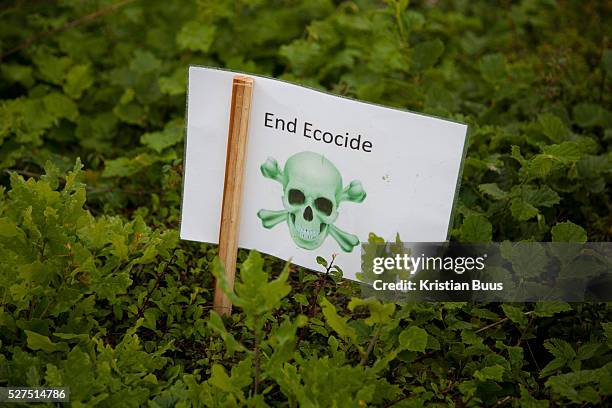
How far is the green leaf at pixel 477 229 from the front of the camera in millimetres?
2072

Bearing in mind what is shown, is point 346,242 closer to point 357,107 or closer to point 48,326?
point 357,107

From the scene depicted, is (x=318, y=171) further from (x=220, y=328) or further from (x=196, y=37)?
(x=196, y=37)

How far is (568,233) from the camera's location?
6.51ft

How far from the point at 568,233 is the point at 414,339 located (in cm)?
58

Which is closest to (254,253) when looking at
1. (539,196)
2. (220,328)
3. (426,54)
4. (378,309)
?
(220,328)

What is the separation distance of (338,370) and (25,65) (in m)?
2.53

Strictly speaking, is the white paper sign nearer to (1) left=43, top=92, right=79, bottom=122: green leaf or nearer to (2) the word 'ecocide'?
(2) the word 'ecocide'

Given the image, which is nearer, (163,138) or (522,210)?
(522,210)

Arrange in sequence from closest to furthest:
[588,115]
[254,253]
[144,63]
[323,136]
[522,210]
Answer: [254,253] → [323,136] → [522,210] → [588,115] → [144,63]

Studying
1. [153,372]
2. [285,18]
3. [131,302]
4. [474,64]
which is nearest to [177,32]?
[285,18]

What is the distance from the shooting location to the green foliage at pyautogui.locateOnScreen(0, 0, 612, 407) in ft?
5.64

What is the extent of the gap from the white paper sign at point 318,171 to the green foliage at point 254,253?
0.12 meters

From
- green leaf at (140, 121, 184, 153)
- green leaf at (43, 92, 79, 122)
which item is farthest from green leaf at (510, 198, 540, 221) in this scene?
→ green leaf at (43, 92, 79, 122)

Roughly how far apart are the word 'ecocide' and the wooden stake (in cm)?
8
